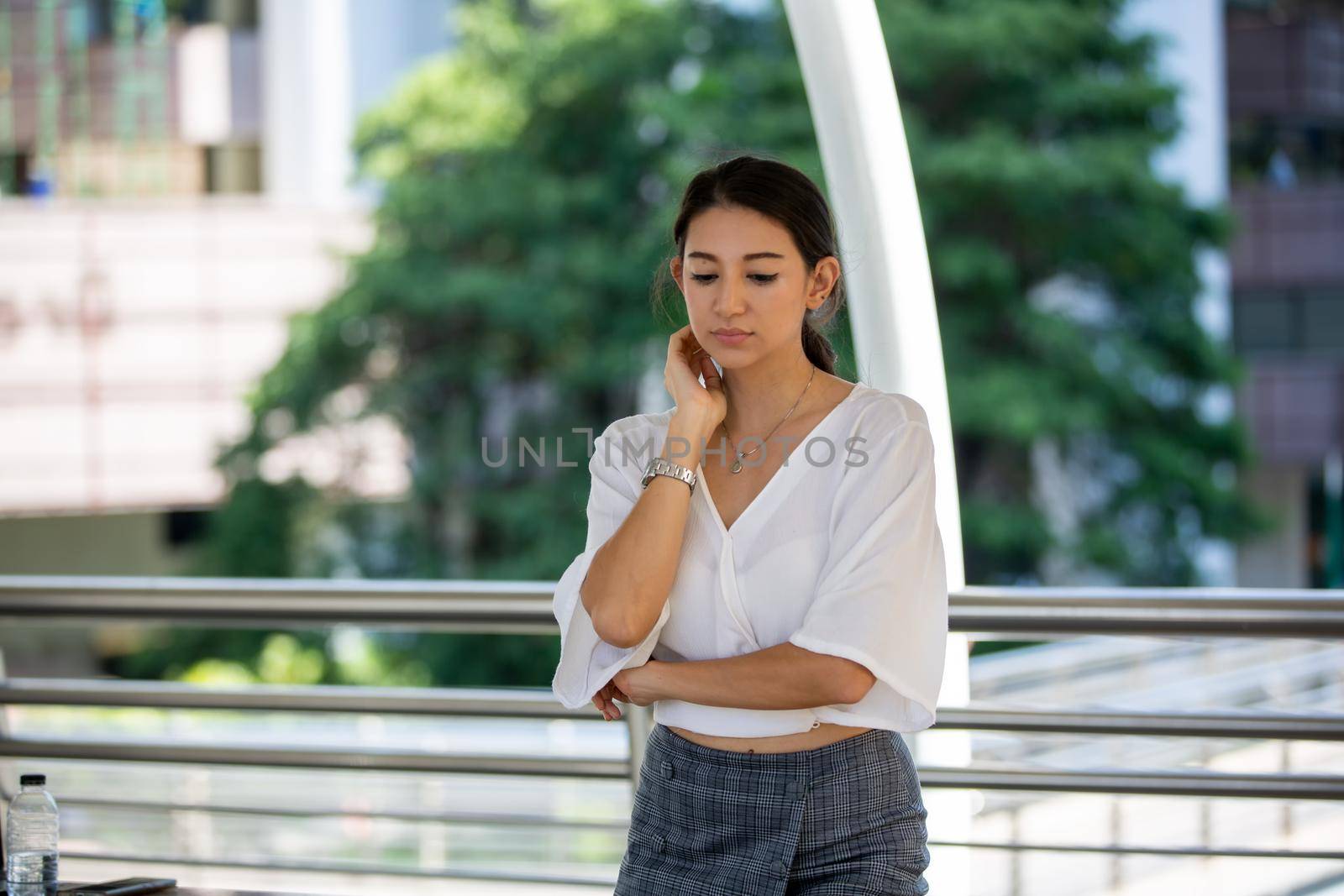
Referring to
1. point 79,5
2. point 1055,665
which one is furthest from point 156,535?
point 1055,665

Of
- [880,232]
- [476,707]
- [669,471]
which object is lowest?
[476,707]

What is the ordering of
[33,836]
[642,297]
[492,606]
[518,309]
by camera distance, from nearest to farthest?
[33,836] → [492,606] → [642,297] → [518,309]

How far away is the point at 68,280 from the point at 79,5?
349cm

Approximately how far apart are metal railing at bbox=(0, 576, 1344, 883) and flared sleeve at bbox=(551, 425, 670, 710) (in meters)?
0.53

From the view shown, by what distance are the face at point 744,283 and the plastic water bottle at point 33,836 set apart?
0.96 m

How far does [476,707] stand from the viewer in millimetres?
2535

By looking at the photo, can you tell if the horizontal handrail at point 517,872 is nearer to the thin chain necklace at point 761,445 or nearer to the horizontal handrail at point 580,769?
the horizontal handrail at point 580,769

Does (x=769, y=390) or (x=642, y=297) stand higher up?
(x=642, y=297)

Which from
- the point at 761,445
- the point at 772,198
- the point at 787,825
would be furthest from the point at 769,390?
the point at 787,825

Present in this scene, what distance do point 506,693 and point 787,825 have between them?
38.9 inches

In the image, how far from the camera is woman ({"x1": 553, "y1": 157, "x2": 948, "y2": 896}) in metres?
1.58

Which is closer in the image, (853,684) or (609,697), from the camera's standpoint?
(853,684)

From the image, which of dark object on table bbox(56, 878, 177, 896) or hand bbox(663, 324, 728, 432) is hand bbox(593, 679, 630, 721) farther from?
dark object on table bbox(56, 878, 177, 896)

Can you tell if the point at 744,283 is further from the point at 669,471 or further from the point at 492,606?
the point at 492,606
